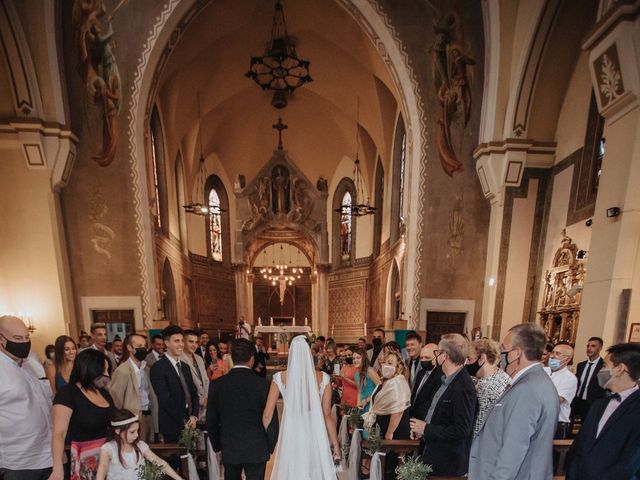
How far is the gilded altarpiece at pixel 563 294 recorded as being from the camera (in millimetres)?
7672

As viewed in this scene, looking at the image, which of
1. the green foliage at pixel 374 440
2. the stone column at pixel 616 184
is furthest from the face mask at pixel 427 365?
the stone column at pixel 616 184

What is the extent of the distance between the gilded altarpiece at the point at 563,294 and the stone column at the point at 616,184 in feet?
7.52

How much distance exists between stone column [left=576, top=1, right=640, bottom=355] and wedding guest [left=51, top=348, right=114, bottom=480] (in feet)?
18.5

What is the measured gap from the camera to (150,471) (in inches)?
110

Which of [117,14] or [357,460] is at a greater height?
[117,14]

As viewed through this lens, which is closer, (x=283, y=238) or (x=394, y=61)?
(x=394, y=61)

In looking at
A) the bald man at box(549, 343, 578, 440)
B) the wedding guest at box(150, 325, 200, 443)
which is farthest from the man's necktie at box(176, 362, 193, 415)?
the bald man at box(549, 343, 578, 440)

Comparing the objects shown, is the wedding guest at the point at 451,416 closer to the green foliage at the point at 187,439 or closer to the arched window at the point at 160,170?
the green foliage at the point at 187,439

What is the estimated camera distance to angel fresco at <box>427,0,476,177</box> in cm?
935

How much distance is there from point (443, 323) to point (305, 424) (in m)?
7.18

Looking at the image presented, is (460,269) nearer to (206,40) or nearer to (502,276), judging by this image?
(502,276)

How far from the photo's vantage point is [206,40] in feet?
42.2

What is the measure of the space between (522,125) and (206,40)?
9.68 metres

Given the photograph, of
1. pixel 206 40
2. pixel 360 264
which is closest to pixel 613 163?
pixel 206 40
